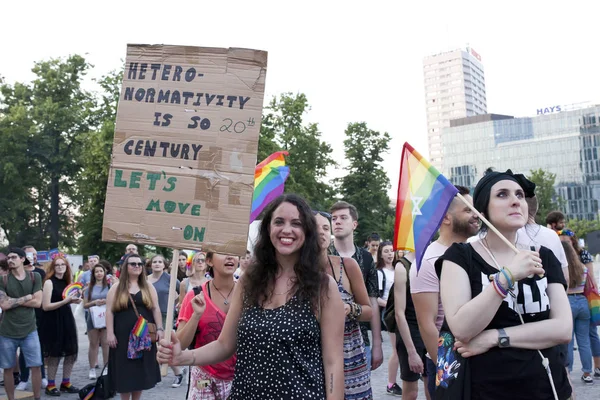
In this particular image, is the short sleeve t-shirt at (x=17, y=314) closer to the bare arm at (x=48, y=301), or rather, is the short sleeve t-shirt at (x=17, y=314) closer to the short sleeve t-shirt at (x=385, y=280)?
the bare arm at (x=48, y=301)

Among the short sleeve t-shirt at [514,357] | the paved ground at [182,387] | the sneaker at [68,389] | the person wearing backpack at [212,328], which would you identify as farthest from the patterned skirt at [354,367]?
the sneaker at [68,389]

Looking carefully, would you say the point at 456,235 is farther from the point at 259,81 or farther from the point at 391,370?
the point at 391,370

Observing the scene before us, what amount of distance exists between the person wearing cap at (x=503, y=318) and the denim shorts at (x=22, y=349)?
7224 millimetres

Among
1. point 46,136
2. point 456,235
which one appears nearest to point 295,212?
point 456,235

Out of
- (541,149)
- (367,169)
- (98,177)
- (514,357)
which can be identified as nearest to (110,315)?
(514,357)

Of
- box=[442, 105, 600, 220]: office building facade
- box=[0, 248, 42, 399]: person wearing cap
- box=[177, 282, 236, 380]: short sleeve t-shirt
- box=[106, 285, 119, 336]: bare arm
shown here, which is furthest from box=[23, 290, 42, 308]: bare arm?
box=[442, 105, 600, 220]: office building facade

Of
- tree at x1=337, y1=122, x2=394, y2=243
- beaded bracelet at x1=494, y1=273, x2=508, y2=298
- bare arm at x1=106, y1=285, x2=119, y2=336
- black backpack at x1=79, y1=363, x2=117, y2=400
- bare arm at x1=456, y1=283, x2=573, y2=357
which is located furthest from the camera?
tree at x1=337, y1=122, x2=394, y2=243

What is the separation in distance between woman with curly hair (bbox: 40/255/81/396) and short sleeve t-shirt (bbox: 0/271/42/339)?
0.87m

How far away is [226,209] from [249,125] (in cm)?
47

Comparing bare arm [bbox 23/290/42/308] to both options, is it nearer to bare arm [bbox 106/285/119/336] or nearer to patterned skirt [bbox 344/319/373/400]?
bare arm [bbox 106/285/119/336]

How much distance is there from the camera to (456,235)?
Answer: 4.67 metres

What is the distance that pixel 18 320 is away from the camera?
8883mm

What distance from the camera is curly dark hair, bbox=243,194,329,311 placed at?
323cm

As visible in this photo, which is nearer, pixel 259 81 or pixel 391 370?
pixel 259 81
